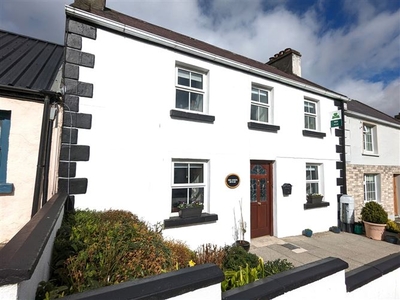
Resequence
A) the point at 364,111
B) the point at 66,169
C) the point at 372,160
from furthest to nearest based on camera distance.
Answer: the point at 364,111 < the point at 372,160 < the point at 66,169

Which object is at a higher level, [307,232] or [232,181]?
[232,181]

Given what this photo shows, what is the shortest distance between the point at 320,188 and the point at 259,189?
3.09m

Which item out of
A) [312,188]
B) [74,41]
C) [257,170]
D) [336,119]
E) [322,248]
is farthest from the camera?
[336,119]

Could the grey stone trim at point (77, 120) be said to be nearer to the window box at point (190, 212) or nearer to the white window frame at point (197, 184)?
the white window frame at point (197, 184)

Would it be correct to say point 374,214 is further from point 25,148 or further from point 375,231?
point 25,148

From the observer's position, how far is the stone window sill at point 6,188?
4.07 metres

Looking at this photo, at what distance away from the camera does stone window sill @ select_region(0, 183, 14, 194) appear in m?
4.07

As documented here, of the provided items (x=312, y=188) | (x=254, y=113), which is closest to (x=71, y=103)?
(x=254, y=113)

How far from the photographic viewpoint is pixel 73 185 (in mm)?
4453

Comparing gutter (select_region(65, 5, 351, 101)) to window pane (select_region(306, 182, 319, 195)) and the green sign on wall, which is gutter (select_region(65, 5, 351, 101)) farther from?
window pane (select_region(306, 182, 319, 195))

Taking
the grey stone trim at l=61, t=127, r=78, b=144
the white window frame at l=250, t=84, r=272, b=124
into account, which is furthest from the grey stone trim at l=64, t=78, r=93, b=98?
the white window frame at l=250, t=84, r=272, b=124

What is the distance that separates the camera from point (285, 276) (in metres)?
2.13

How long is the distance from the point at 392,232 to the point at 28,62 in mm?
13790

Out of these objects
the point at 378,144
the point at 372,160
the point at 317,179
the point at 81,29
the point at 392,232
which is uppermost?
the point at 81,29
